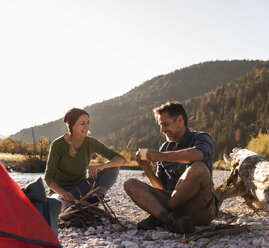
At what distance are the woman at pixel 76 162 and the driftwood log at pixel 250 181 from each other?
178cm

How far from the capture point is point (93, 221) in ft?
12.8

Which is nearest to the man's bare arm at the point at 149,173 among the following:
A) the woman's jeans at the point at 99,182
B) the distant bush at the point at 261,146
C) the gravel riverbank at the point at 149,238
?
the gravel riverbank at the point at 149,238

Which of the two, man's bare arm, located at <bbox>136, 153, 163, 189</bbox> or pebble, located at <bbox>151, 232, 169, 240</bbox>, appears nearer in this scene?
pebble, located at <bbox>151, 232, 169, 240</bbox>

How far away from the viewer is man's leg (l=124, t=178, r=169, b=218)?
3.48 metres

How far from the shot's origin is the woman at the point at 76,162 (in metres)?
3.95

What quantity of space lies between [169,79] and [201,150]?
296 ft

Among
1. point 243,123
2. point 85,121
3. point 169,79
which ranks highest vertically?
point 169,79

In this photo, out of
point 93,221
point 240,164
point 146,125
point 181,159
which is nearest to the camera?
point 181,159

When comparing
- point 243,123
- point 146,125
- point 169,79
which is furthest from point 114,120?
point 243,123

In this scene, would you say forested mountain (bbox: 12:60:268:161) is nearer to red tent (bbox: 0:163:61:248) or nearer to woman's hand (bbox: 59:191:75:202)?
woman's hand (bbox: 59:191:75:202)

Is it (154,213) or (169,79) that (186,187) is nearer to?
(154,213)

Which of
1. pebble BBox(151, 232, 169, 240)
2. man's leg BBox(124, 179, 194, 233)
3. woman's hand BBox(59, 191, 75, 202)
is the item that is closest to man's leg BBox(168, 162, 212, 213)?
man's leg BBox(124, 179, 194, 233)

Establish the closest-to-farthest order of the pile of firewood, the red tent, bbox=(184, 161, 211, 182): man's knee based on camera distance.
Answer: the red tent → bbox=(184, 161, 211, 182): man's knee → the pile of firewood

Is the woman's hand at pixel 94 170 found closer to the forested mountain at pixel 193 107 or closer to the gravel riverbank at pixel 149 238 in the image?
the gravel riverbank at pixel 149 238
